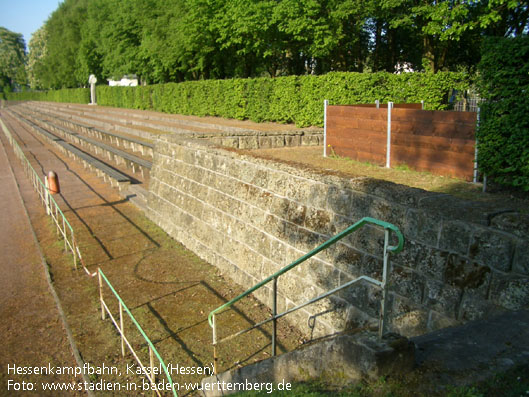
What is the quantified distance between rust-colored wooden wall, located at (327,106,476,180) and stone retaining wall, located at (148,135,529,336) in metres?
5.92

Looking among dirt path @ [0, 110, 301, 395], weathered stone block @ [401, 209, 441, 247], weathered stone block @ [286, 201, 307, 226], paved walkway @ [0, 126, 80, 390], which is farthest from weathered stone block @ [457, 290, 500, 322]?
paved walkway @ [0, 126, 80, 390]

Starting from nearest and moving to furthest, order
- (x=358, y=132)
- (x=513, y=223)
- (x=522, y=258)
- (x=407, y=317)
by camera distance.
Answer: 1. (x=522, y=258)
2. (x=513, y=223)
3. (x=407, y=317)
4. (x=358, y=132)

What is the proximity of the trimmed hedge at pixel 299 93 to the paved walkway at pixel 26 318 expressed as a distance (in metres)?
13.2

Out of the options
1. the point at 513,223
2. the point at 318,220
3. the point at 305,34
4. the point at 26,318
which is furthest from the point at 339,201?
the point at 305,34

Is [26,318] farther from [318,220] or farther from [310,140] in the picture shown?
[310,140]

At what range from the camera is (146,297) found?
726cm

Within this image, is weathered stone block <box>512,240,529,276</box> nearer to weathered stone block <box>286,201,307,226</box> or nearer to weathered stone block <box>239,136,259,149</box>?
weathered stone block <box>286,201,307,226</box>

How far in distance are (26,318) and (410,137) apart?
9.95 meters

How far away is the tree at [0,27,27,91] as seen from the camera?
118062 mm

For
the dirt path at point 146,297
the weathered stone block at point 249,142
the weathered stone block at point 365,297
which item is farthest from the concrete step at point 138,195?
the weathered stone block at point 365,297

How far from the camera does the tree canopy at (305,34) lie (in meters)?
21.0

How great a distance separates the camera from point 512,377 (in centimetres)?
259

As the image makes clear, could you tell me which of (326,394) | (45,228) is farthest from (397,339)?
(45,228)

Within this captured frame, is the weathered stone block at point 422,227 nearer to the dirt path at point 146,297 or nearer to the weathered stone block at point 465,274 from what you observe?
the weathered stone block at point 465,274
